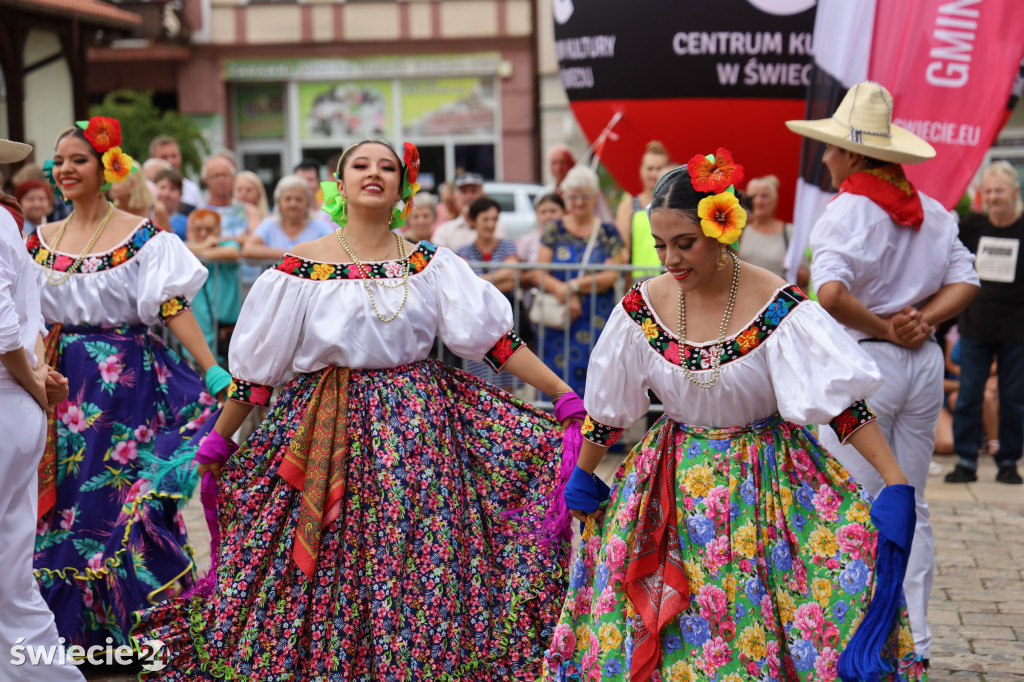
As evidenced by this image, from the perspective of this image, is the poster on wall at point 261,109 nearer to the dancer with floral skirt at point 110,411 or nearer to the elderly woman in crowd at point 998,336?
the elderly woman in crowd at point 998,336

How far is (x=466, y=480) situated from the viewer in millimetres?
4266

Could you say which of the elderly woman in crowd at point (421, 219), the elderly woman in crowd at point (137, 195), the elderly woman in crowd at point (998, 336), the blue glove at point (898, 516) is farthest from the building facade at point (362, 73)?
the blue glove at point (898, 516)

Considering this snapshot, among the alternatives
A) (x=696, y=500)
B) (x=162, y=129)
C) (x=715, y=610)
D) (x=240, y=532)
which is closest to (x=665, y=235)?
(x=696, y=500)

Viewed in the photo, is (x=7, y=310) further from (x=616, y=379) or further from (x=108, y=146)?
(x=616, y=379)

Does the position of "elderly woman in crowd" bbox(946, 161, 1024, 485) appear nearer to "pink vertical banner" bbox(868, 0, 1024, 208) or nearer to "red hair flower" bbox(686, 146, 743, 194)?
"pink vertical banner" bbox(868, 0, 1024, 208)

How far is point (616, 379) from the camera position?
3.47 m

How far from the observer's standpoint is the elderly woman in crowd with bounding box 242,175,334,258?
26.9 feet

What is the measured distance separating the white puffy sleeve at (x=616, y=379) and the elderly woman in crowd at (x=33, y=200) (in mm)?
5252

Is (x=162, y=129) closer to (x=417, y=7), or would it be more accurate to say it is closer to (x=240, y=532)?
(x=417, y=7)

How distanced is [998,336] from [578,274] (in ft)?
9.19

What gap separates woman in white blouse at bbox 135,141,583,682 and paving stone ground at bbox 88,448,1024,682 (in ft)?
2.78

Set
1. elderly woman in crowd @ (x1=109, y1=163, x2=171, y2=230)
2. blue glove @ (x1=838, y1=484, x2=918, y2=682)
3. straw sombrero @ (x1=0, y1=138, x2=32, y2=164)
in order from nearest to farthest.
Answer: blue glove @ (x1=838, y1=484, x2=918, y2=682)
straw sombrero @ (x1=0, y1=138, x2=32, y2=164)
elderly woman in crowd @ (x1=109, y1=163, x2=171, y2=230)

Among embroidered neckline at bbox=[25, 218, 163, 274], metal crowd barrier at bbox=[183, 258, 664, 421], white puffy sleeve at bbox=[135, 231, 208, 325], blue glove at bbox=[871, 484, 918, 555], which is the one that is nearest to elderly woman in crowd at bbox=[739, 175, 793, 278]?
metal crowd barrier at bbox=[183, 258, 664, 421]

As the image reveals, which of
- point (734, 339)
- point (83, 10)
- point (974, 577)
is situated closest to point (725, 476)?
point (734, 339)
